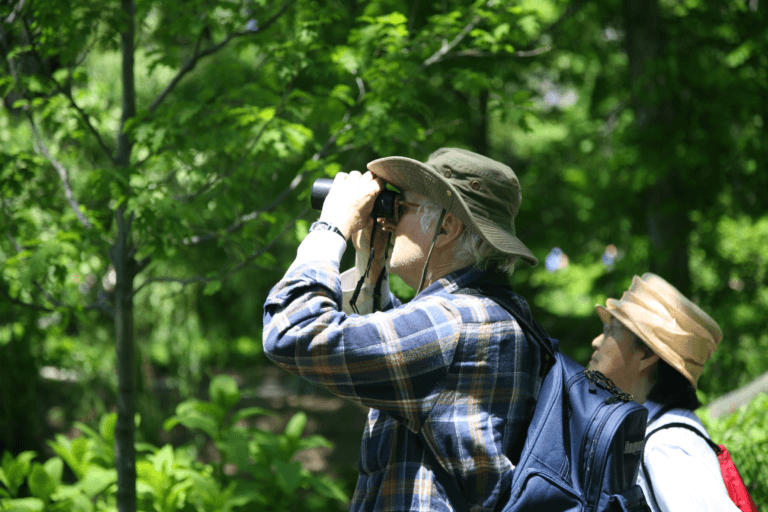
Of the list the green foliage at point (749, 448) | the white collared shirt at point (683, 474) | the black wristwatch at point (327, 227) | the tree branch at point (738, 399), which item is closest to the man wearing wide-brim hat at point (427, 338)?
the black wristwatch at point (327, 227)

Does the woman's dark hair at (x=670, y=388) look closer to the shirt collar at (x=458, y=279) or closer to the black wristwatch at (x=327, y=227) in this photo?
the shirt collar at (x=458, y=279)

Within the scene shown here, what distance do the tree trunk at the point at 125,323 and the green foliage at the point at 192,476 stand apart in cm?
52

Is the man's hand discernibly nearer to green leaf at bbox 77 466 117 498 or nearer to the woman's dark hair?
the woman's dark hair

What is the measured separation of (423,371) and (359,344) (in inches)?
5.8

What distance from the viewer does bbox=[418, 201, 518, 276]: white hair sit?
1.55m

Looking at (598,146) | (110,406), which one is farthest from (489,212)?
(110,406)

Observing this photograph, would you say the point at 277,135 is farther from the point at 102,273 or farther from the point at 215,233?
the point at 102,273

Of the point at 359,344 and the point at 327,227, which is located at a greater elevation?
the point at 327,227

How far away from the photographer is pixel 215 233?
3006mm

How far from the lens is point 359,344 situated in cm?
132

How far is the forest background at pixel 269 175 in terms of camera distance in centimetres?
301

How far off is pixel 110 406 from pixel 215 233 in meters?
5.26

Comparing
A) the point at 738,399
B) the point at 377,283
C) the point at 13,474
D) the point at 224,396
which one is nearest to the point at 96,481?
the point at 13,474

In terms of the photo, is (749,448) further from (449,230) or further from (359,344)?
(359,344)
